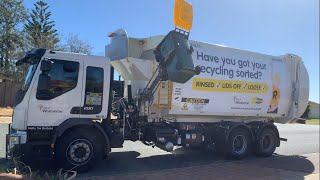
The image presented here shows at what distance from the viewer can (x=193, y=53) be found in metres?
11.3

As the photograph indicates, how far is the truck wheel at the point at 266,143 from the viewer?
1266cm

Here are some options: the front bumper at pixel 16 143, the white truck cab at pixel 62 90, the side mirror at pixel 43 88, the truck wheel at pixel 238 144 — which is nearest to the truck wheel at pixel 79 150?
the white truck cab at pixel 62 90

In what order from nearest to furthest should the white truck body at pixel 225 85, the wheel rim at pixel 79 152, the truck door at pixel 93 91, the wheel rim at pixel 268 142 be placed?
the wheel rim at pixel 79 152 < the truck door at pixel 93 91 < the white truck body at pixel 225 85 < the wheel rim at pixel 268 142

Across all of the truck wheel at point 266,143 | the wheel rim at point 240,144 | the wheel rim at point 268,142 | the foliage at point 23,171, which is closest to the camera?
the foliage at point 23,171

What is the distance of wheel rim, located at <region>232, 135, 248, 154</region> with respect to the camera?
1212 cm

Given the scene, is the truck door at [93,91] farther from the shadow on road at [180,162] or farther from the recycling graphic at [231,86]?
the recycling graphic at [231,86]

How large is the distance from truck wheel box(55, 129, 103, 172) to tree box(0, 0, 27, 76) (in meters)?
31.8

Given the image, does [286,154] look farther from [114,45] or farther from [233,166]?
[114,45]

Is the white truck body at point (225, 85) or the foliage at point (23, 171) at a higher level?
the white truck body at point (225, 85)

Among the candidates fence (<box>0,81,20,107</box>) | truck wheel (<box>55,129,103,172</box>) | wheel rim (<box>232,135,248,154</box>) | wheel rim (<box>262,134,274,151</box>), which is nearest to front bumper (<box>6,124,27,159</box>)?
truck wheel (<box>55,129,103,172</box>)

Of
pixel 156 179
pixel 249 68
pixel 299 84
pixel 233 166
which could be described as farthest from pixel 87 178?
pixel 299 84

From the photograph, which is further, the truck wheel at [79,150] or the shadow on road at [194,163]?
the shadow on road at [194,163]

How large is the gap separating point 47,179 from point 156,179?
2.53 m

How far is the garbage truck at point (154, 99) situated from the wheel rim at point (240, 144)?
4 cm
